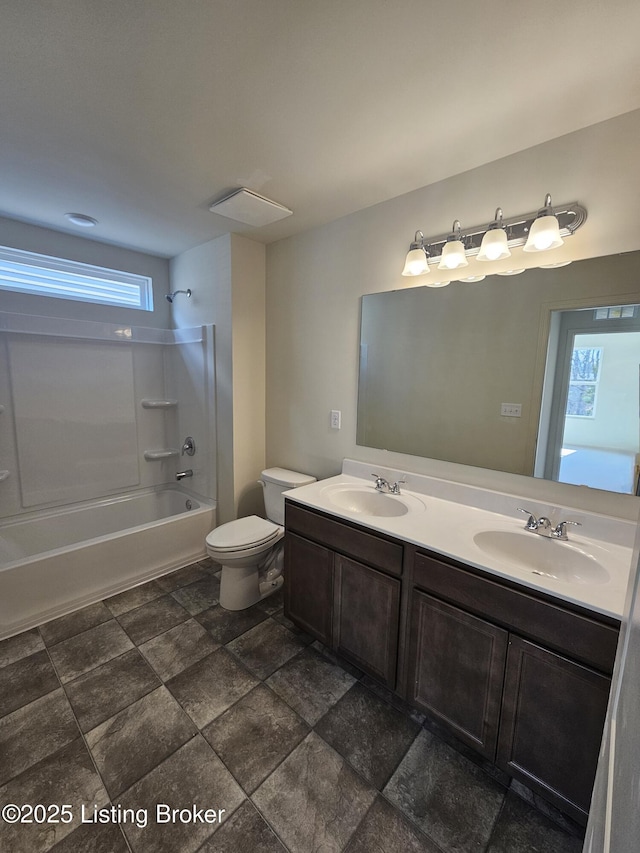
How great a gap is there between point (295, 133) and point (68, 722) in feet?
8.44

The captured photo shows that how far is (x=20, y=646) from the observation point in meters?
1.86

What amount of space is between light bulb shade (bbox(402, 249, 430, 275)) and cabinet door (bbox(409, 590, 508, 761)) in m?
1.49

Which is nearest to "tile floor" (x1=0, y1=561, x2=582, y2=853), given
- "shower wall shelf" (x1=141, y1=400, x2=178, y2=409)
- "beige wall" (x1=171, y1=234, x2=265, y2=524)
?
"beige wall" (x1=171, y1=234, x2=265, y2=524)

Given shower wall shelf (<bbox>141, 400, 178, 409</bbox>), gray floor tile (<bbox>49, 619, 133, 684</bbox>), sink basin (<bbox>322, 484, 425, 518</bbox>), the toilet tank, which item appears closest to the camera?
gray floor tile (<bbox>49, 619, 133, 684</bbox>)

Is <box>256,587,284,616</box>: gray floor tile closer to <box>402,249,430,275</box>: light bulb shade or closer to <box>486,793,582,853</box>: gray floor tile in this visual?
<box>486,793,582,853</box>: gray floor tile

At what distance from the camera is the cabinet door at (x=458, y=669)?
1.22m

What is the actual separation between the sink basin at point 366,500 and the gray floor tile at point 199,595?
42.6 inches

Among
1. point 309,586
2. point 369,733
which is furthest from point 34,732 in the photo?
point 369,733

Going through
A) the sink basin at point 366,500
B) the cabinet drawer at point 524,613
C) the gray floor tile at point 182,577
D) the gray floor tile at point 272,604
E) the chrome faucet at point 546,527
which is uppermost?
the chrome faucet at point 546,527

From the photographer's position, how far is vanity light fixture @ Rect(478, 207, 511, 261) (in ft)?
4.99

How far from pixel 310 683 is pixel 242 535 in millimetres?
839

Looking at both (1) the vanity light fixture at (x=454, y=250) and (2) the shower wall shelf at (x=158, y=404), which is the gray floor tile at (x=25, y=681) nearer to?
(2) the shower wall shelf at (x=158, y=404)

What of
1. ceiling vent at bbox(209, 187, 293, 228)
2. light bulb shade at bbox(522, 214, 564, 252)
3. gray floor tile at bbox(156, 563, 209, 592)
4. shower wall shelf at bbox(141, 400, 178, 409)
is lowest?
gray floor tile at bbox(156, 563, 209, 592)

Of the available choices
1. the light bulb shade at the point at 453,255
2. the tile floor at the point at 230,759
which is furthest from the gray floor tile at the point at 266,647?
the light bulb shade at the point at 453,255
